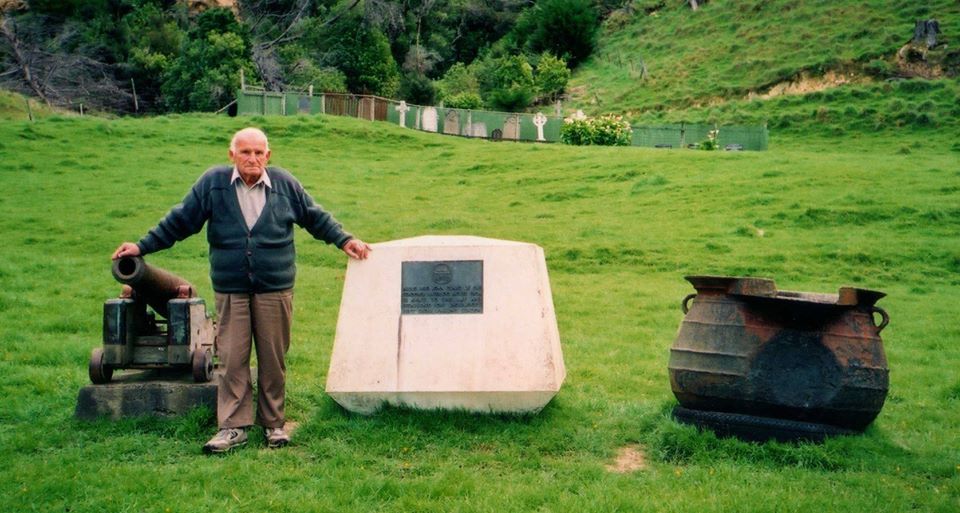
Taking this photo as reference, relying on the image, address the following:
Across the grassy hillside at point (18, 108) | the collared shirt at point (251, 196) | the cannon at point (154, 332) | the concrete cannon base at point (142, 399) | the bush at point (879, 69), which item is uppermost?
the bush at point (879, 69)

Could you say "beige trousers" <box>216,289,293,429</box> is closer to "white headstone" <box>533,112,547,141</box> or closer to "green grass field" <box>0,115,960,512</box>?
"green grass field" <box>0,115,960,512</box>

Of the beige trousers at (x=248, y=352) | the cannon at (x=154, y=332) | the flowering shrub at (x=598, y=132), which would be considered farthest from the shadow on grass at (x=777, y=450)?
the flowering shrub at (x=598, y=132)

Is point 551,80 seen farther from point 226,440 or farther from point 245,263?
point 226,440

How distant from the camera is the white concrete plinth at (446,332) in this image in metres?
7.06

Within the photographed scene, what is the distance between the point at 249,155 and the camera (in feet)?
21.2

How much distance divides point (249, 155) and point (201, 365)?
187cm

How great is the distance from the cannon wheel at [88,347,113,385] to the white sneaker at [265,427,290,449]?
1526mm

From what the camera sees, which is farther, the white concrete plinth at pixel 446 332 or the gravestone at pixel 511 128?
the gravestone at pixel 511 128

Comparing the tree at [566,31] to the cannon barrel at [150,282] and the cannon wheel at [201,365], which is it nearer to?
the cannon barrel at [150,282]

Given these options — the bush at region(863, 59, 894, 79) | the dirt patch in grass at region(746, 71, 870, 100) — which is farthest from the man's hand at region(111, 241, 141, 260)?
the bush at region(863, 59, 894, 79)

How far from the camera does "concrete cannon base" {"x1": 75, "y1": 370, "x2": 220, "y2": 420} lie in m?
7.11

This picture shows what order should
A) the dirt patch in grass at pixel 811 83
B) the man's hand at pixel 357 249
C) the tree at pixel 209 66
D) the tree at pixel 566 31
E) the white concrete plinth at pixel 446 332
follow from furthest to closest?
the tree at pixel 566 31 → the tree at pixel 209 66 → the dirt patch in grass at pixel 811 83 → the man's hand at pixel 357 249 → the white concrete plinth at pixel 446 332

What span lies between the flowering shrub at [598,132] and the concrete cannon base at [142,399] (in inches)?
1133

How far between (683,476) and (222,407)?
11.0 feet
